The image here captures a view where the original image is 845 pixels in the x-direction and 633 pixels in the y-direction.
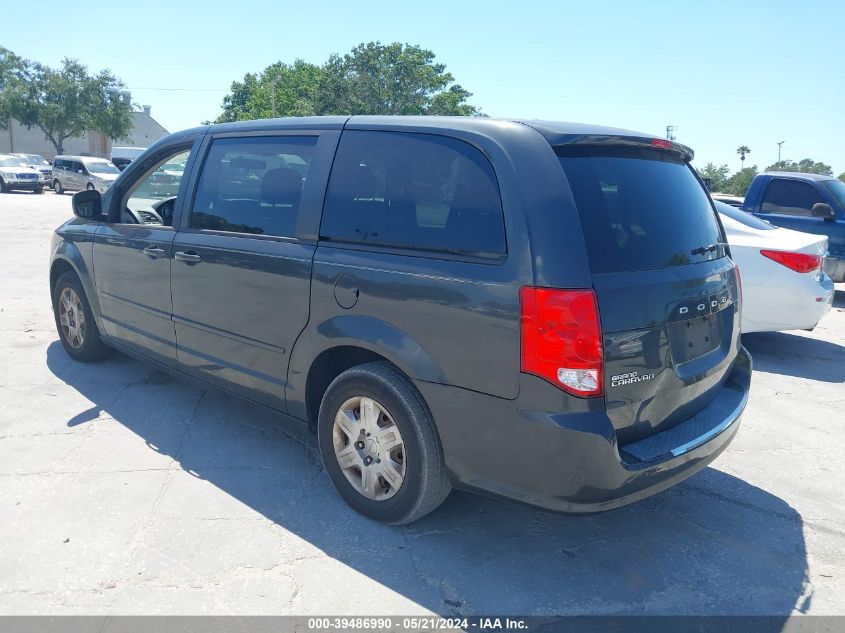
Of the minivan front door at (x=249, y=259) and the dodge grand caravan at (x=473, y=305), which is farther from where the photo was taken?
the minivan front door at (x=249, y=259)

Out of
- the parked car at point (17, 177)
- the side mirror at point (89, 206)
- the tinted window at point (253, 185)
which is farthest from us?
the parked car at point (17, 177)

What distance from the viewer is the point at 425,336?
2.97 meters

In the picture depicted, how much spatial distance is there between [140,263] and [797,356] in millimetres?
6151

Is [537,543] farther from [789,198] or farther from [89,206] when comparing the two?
[789,198]

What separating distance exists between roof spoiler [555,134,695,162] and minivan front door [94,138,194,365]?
2.60 meters

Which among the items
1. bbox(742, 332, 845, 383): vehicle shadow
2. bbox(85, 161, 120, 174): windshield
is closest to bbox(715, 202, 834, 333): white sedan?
bbox(742, 332, 845, 383): vehicle shadow

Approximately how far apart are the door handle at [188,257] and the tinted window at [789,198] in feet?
29.0

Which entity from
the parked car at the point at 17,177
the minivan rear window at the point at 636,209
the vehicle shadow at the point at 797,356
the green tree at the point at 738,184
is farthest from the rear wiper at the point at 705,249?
the green tree at the point at 738,184

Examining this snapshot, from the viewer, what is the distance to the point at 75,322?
18.5 ft

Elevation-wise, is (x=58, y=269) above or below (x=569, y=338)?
Answer: below

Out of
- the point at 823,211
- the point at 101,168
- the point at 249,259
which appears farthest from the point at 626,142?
the point at 101,168

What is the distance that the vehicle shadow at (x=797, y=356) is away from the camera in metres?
6.38

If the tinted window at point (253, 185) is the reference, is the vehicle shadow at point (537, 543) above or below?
below

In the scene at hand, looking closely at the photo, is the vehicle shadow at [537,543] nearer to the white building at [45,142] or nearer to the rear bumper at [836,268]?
the rear bumper at [836,268]
